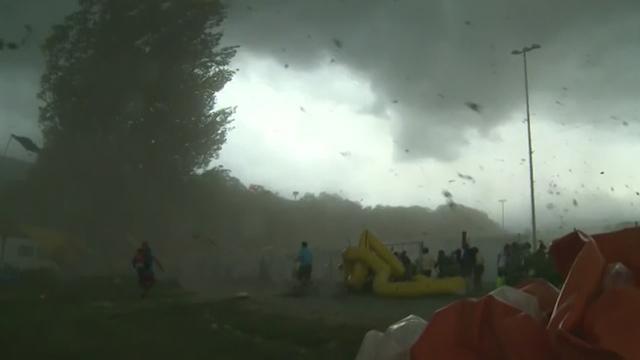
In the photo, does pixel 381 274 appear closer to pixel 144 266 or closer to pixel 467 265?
pixel 467 265

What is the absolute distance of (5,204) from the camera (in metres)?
9.48

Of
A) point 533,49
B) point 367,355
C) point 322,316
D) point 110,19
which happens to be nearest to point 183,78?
point 110,19

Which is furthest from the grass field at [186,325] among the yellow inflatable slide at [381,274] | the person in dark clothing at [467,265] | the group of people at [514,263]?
the person in dark clothing at [467,265]

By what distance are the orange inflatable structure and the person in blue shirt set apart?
8371mm

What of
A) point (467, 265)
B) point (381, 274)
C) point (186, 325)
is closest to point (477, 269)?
point (467, 265)

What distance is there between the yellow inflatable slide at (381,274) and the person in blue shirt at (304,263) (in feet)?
1.91

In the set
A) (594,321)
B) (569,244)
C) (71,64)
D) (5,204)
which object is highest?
(71,64)

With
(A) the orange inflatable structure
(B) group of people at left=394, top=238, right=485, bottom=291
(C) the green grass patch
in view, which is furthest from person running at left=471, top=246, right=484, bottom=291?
(A) the orange inflatable structure

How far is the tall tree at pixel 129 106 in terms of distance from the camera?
692cm

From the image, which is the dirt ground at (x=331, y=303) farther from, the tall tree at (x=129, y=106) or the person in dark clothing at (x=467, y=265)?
the tall tree at (x=129, y=106)

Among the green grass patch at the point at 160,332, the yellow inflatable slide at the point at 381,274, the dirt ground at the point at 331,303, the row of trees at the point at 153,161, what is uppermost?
the row of trees at the point at 153,161

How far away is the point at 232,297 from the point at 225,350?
2736 millimetres

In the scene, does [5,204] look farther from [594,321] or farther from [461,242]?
[594,321]

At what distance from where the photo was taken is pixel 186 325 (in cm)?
673
